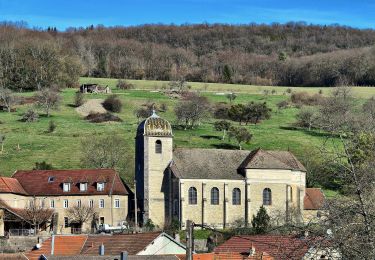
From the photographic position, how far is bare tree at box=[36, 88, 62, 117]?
122062 millimetres

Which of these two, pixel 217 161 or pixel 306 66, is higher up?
pixel 306 66

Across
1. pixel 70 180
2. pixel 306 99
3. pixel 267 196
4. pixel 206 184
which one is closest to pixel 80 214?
pixel 70 180

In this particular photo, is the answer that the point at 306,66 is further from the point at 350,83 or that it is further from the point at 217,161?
the point at 217,161

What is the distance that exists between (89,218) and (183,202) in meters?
7.51

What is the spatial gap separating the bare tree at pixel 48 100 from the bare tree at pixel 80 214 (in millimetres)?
46671

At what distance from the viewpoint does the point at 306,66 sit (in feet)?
637

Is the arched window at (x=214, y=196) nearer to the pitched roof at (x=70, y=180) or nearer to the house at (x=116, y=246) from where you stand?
the pitched roof at (x=70, y=180)

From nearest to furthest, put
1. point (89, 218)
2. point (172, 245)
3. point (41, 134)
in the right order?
point (172, 245) → point (89, 218) → point (41, 134)

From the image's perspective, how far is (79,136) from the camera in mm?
106438

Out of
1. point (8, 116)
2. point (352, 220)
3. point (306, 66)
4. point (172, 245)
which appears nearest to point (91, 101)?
point (8, 116)

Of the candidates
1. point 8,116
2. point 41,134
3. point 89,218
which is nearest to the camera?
point 89,218

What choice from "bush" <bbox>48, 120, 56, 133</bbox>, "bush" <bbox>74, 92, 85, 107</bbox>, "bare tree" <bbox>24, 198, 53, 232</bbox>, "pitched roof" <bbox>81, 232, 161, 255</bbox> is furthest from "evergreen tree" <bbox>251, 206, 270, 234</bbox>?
"bush" <bbox>74, 92, 85, 107</bbox>

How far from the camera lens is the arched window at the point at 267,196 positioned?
78.2 m

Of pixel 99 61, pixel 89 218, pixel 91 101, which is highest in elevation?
pixel 99 61
